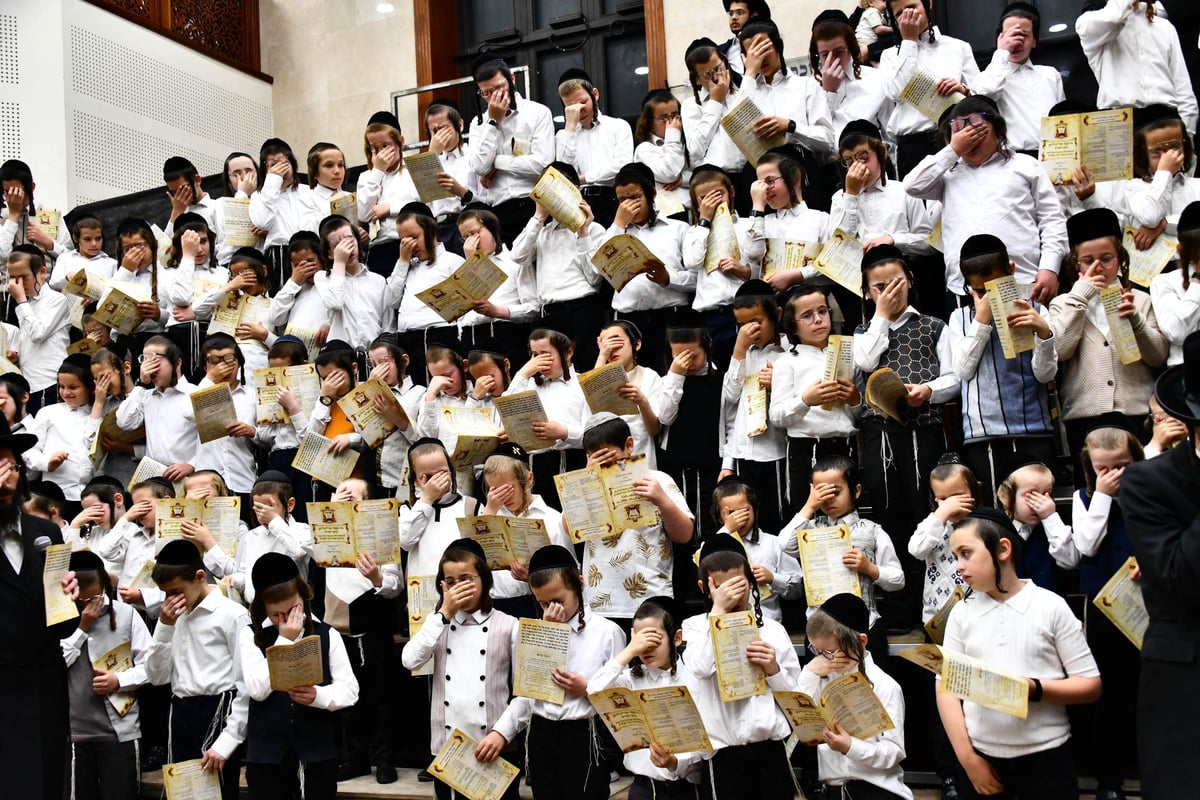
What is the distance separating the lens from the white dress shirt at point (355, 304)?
8438mm

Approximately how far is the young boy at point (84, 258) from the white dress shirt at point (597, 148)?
154 inches

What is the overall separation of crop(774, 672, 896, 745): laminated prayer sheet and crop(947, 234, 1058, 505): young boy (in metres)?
1.65

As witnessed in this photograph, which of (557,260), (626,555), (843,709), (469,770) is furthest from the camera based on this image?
(557,260)

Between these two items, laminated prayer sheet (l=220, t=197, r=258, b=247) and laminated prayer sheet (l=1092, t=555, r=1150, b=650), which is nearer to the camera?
laminated prayer sheet (l=1092, t=555, r=1150, b=650)

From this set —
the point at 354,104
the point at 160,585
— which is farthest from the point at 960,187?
the point at 354,104

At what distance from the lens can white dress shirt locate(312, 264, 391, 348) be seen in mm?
8438

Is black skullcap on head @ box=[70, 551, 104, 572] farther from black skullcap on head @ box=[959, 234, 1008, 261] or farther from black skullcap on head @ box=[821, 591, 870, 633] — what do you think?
black skullcap on head @ box=[959, 234, 1008, 261]

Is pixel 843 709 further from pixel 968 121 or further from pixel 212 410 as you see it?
pixel 212 410

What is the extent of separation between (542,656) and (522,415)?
66.8 inches

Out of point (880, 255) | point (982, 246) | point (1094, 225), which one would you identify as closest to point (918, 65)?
point (880, 255)

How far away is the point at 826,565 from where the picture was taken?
5.30 meters

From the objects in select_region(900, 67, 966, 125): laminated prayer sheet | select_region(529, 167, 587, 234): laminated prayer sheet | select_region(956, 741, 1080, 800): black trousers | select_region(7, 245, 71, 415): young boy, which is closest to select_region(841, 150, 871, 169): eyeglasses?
select_region(900, 67, 966, 125): laminated prayer sheet

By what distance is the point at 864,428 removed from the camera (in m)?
6.22

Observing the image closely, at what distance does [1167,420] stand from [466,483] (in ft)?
11.8
